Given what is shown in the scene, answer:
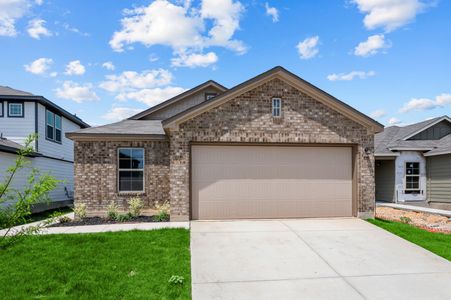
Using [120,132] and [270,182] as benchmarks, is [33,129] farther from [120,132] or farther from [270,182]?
[270,182]

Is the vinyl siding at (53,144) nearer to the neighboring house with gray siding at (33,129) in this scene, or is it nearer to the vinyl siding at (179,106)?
the neighboring house with gray siding at (33,129)

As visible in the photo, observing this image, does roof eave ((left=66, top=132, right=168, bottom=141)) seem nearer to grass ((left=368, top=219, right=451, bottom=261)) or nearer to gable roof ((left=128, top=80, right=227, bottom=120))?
gable roof ((left=128, top=80, right=227, bottom=120))

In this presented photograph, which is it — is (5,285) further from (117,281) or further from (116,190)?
(116,190)

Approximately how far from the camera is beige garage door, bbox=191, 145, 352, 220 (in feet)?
35.0

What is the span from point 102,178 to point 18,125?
7720mm

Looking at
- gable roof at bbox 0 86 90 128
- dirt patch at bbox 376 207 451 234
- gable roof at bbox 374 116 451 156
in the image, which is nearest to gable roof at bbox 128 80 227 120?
gable roof at bbox 0 86 90 128

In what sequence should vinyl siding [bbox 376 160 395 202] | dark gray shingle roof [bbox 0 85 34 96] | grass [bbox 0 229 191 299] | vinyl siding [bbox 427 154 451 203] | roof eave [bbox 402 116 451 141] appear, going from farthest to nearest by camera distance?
roof eave [bbox 402 116 451 141], vinyl siding [bbox 376 160 395 202], dark gray shingle roof [bbox 0 85 34 96], vinyl siding [bbox 427 154 451 203], grass [bbox 0 229 191 299]

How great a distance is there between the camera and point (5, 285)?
5.39 metres

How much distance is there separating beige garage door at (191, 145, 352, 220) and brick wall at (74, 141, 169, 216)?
192cm

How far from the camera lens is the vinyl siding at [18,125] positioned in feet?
51.2

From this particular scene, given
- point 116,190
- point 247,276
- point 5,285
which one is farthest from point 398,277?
point 116,190

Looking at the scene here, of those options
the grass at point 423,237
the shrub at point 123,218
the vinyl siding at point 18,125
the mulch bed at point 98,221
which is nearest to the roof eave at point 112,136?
the shrub at point 123,218

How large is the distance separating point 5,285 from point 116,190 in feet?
20.2

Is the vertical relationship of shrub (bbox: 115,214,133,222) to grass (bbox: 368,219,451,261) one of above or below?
above
